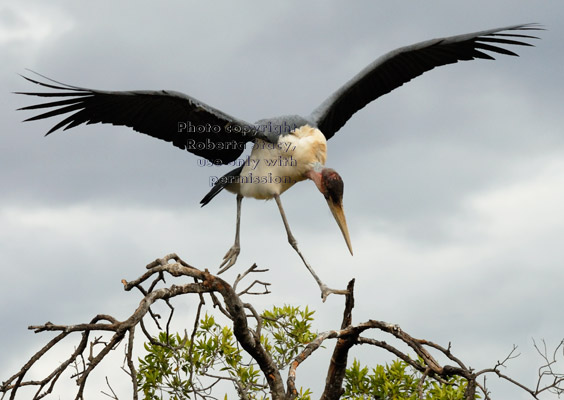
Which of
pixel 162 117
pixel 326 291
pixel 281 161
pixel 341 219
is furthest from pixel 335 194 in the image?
pixel 162 117

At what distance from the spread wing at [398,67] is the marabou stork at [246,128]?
0.03ft

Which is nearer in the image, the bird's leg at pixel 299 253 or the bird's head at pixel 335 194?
the bird's leg at pixel 299 253

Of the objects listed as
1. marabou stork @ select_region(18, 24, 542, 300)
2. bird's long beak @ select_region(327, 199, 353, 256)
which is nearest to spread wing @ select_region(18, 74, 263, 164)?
marabou stork @ select_region(18, 24, 542, 300)

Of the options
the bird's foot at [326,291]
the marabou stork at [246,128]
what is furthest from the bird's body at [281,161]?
the bird's foot at [326,291]

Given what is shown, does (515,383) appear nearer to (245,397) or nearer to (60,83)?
A: (245,397)

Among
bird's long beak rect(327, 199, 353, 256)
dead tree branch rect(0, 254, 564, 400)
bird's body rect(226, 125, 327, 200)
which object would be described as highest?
bird's body rect(226, 125, 327, 200)

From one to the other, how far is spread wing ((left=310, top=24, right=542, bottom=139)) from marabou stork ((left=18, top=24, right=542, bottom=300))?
10mm

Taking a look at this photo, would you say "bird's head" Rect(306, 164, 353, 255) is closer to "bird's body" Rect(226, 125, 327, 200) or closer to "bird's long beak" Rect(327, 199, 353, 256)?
"bird's long beak" Rect(327, 199, 353, 256)

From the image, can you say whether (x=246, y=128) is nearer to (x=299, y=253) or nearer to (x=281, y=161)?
(x=281, y=161)

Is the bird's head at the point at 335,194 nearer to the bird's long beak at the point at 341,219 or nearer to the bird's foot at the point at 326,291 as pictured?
the bird's long beak at the point at 341,219

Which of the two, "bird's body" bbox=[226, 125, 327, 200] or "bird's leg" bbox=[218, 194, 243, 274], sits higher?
"bird's body" bbox=[226, 125, 327, 200]

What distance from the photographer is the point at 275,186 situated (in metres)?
6.23

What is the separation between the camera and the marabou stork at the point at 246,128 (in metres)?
5.82

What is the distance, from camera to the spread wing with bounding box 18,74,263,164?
18.6ft
